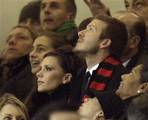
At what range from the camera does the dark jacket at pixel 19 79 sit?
3488 mm

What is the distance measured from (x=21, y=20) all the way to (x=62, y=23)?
17.9 inches

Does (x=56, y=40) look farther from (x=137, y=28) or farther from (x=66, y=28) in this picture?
(x=137, y=28)

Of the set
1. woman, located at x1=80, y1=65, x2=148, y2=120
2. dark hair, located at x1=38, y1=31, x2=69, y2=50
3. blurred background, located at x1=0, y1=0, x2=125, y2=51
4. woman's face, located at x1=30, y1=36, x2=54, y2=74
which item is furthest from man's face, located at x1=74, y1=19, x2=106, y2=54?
blurred background, located at x1=0, y1=0, x2=125, y2=51

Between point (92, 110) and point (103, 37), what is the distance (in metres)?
0.81

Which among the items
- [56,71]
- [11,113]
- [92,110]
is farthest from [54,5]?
[92,110]

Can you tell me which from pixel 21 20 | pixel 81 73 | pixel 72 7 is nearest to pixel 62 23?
pixel 72 7

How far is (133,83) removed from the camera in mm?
2809

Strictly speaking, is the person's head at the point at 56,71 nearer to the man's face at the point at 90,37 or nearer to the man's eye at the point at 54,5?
the man's face at the point at 90,37

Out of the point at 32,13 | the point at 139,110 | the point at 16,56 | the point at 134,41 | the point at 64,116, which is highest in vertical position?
the point at 64,116

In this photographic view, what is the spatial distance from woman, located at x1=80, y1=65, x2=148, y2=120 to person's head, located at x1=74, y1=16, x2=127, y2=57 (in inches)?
11.6

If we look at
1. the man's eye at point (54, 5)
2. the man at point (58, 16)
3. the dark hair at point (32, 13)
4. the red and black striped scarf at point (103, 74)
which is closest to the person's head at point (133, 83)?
the red and black striped scarf at point (103, 74)

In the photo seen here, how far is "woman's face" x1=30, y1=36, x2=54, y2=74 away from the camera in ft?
11.4

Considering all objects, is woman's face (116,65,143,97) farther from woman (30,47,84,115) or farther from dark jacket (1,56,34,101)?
dark jacket (1,56,34,101)

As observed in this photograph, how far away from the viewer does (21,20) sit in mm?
4215
